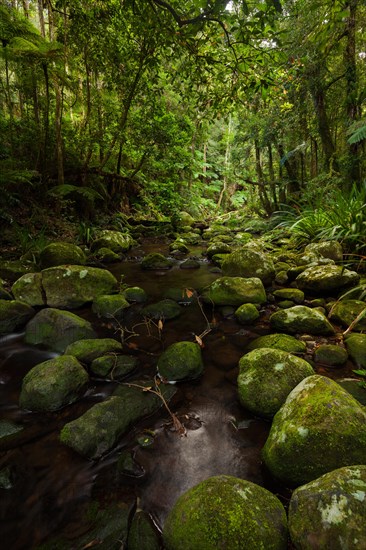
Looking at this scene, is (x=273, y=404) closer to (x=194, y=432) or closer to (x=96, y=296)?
(x=194, y=432)

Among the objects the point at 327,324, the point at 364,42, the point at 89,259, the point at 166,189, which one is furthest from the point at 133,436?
the point at 166,189

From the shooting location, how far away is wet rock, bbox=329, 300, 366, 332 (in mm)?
3444

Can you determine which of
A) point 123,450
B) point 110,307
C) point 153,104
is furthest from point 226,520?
point 153,104

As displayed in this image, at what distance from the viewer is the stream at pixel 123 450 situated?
171 cm

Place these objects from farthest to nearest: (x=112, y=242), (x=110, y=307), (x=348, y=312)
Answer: (x=112, y=242), (x=110, y=307), (x=348, y=312)

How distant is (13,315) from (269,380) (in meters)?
3.24

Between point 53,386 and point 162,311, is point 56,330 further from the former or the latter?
point 162,311

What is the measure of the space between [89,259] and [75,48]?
5.63 metres

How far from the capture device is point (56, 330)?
3.43 metres

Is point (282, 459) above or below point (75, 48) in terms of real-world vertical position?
below

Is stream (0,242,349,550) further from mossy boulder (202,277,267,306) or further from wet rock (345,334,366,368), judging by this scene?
mossy boulder (202,277,267,306)

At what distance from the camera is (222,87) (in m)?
4.54

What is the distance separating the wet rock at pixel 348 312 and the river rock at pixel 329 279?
0.54 m

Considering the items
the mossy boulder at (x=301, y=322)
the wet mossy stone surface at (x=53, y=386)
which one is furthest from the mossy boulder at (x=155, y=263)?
the wet mossy stone surface at (x=53, y=386)
